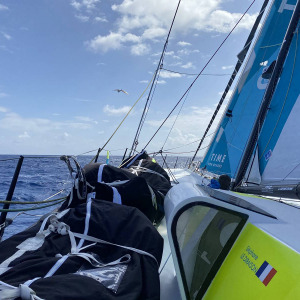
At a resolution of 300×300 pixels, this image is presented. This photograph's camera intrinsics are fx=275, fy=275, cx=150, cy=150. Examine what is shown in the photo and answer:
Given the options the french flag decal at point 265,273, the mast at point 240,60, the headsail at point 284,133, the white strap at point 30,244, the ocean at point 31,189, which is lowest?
the ocean at point 31,189

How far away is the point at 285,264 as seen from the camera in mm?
862

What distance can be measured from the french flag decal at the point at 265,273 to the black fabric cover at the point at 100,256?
51 cm

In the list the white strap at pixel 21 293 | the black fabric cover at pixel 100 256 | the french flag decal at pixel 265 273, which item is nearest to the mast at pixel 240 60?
the black fabric cover at pixel 100 256

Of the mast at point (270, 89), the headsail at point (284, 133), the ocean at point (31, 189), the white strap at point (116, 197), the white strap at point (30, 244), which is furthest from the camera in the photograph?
the ocean at point (31, 189)

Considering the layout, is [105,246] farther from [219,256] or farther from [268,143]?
[268,143]

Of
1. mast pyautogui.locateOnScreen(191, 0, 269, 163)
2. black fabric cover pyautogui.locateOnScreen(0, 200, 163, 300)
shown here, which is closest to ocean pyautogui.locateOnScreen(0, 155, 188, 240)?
black fabric cover pyautogui.locateOnScreen(0, 200, 163, 300)

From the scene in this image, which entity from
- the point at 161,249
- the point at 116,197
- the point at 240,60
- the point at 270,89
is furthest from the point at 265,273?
the point at 240,60

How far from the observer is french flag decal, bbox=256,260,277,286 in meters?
0.90

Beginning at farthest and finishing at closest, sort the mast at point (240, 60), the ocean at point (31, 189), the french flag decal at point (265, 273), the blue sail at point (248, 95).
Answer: the mast at point (240, 60) < the blue sail at point (248, 95) < the ocean at point (31, 189) < the french flag decal at point (265, 273)

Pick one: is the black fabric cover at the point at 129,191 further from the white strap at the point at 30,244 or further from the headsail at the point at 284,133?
the headsail at the point at 284,133

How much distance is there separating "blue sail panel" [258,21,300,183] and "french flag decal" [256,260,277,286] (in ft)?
8.32

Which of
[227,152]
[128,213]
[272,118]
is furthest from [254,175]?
[128,213]

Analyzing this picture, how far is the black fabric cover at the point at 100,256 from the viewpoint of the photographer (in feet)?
3.46

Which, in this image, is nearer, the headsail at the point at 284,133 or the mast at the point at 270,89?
the mast at the point at 270,89
